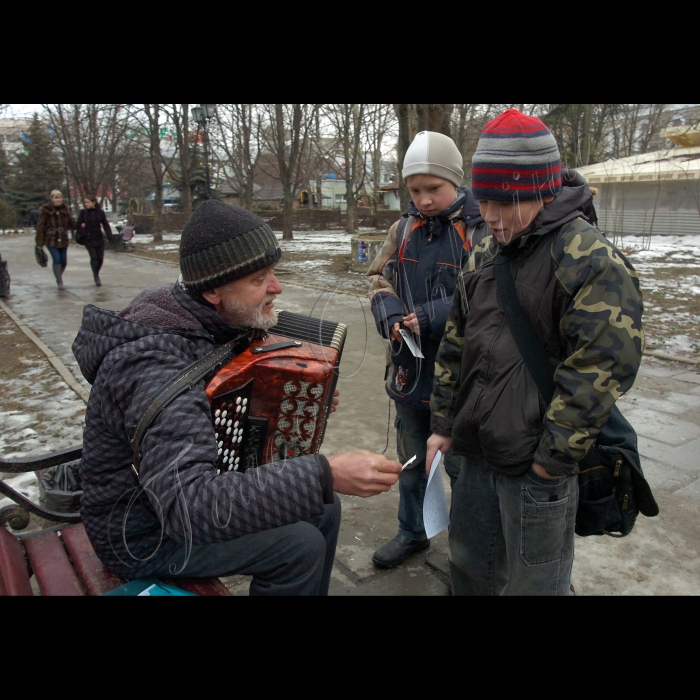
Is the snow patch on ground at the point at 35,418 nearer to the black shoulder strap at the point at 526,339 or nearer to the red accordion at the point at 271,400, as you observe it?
the red accordion at the point at 271,400

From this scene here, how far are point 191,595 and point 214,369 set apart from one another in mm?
707

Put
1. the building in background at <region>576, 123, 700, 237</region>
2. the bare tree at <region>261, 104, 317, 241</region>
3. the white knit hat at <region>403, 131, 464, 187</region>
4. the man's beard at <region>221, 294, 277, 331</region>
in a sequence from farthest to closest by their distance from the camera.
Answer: the bare tree at <region>261, 104, 317, 241</region> → the building in background at <region>576, 123, 700, 237</region> → the white knit hat at <region>403, 131, 464, 187</region> → the man's beard at <region>221, 294, 277, 331</region>

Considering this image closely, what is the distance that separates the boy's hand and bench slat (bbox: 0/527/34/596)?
67.4 inches

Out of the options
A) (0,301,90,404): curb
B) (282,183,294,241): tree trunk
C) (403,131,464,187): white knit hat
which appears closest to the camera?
(403,131,464,187): white knit hat

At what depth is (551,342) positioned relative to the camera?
1793 mm

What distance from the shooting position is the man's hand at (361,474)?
1694mm

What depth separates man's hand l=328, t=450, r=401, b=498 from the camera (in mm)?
1694

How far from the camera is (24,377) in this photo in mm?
5906

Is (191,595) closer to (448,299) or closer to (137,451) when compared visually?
(137,451)

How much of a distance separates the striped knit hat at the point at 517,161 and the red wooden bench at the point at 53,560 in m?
1.57

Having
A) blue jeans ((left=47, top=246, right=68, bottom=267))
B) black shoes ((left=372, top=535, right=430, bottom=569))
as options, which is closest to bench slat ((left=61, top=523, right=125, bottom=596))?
black shoes ((left=372, top=535, right=430, bottom=569))

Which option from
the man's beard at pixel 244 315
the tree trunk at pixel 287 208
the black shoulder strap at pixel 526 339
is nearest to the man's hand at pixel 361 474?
the black shoulder strap at pixel 526 339

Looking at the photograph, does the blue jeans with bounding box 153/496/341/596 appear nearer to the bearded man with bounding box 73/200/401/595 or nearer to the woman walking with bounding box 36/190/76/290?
the bearded man with bounding box 73/200/401/595

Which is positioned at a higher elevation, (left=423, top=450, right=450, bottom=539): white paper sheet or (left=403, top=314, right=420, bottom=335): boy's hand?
(left=403, top=314, right=420, bottom=335): boy's hand
